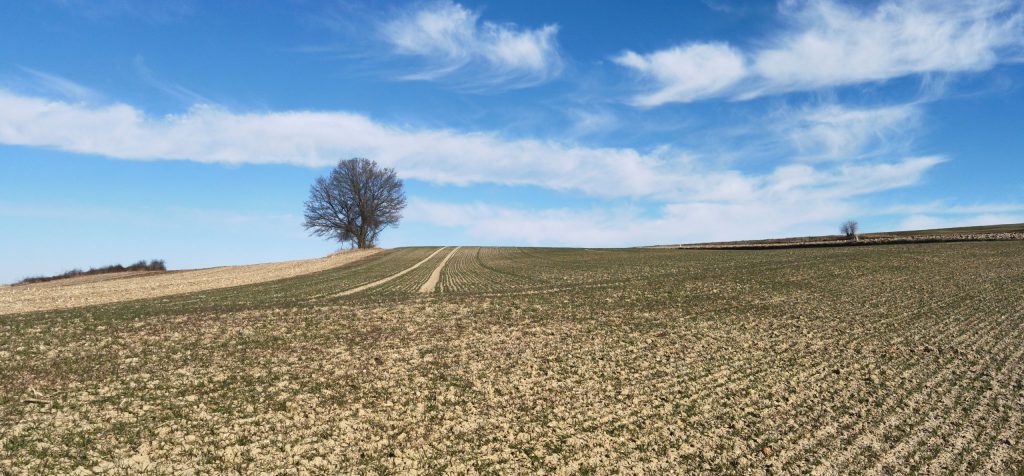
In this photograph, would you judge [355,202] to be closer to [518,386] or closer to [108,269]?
[108,269]

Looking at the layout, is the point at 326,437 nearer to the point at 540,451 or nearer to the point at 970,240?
the point at 540,451

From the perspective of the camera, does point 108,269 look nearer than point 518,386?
No

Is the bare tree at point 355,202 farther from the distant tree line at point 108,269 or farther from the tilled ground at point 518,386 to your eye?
the tilled ground at point 518,386

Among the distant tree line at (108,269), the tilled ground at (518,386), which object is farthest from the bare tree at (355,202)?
the tilled ground at (518,386)

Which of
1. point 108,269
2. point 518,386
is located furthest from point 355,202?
point 518,386

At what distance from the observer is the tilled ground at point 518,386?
8.21m

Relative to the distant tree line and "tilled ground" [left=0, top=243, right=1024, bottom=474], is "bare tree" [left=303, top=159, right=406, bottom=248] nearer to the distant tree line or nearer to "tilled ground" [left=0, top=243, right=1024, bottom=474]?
the distant tree line

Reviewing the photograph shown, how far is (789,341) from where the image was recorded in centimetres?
1495

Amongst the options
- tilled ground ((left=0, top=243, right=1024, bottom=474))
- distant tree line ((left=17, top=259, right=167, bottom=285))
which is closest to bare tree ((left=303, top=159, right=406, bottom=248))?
distant tree line ((left=17, top=259, right=167, bottom=285))

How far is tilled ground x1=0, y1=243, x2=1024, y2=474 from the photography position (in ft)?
26.9

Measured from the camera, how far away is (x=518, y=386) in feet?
36.2

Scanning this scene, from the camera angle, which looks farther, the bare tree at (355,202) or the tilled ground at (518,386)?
the bare tree at (355,202)

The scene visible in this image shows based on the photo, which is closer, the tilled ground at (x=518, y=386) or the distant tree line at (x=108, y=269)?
the tilled ground at (x=518, y=386)

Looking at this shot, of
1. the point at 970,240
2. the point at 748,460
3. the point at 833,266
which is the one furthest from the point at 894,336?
the point at 970,240
